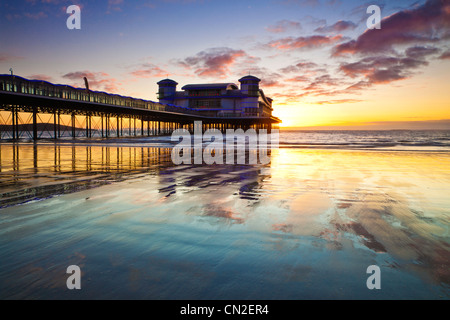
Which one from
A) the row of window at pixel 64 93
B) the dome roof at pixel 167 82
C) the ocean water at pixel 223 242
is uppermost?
the dome roof at pixel 167 82

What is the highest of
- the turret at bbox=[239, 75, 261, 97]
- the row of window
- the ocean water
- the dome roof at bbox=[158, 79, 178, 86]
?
the dome roof at bbox=[158, 79, 178, 86]

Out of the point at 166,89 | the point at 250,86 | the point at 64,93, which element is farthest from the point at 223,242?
the point at 166,89

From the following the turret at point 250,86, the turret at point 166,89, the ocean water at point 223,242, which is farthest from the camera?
the turret at point 166,89

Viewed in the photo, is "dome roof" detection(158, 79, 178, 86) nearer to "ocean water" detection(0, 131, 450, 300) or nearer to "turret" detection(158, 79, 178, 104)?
"turret" detection(158, 79, 178, 104)

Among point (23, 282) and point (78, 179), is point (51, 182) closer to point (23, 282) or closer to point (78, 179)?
point (78, 179)

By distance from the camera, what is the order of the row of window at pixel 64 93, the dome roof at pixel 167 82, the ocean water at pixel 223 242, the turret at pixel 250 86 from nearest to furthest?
1. the ocean water at pixel 223 242
2. the row of window at pixel 64 93
3. the turret at pixel 250 86
4. the dome roof at pixel 167 82

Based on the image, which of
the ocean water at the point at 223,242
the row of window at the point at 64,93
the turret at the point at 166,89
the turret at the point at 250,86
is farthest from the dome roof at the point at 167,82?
the ocean water at the point at 223,242

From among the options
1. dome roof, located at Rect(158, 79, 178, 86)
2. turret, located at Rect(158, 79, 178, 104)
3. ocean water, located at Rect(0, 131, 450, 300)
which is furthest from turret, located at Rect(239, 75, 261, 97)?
ocean water, located at Rect(0, 131, 450, 300)

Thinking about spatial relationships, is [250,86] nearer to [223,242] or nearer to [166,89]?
[166,89]

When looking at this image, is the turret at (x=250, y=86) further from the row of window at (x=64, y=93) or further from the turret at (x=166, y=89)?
the row of window at (x=64, y=93)

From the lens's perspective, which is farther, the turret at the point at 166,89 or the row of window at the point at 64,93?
the turret at the point at 166,89

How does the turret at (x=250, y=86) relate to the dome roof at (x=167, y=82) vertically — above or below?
below
